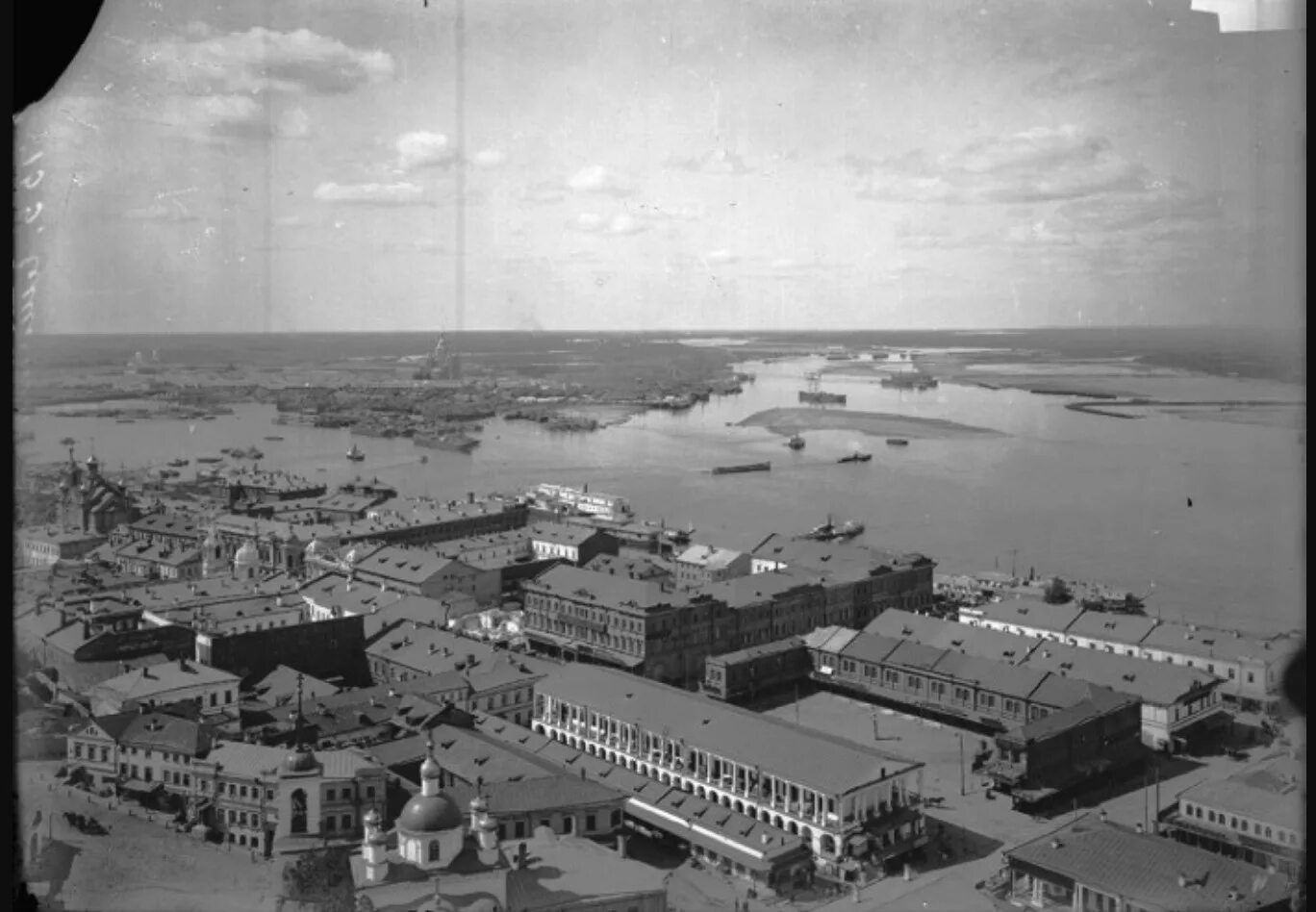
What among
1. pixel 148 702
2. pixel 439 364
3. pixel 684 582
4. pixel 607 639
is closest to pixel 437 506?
pixel 684 582

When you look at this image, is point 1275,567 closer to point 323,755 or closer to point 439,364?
point 323,755

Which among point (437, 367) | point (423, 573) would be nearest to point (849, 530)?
point (423, 573)

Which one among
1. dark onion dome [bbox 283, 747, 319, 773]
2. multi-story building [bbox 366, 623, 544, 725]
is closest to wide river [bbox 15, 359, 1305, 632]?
multi-story building [bbox 366, 623, 544, 725]

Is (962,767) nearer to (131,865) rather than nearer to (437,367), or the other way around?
(131,865)

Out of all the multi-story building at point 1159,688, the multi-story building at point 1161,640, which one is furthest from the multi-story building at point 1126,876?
the multi-story building at point 1161,640

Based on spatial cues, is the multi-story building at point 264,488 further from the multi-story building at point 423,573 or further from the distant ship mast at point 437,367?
the distant ship mast at point 437,367

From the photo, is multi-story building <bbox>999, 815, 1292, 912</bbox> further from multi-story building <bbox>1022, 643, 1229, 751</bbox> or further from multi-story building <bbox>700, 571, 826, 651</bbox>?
multi-story building <bbox>700, 571, 826, 651</bbox>
